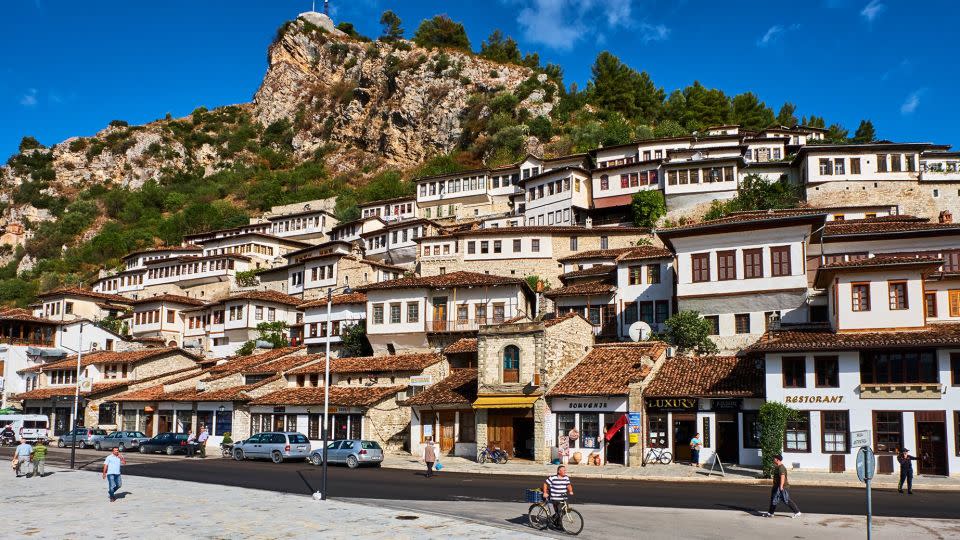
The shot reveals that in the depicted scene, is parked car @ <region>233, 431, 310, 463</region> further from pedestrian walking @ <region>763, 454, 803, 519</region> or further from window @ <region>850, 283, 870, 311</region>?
window @ <region>850, 283, 870, 311</region>

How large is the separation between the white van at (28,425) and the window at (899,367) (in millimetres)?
57127

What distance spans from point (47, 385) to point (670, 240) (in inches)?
2312

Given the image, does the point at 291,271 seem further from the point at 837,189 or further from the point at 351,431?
the point at 837,189

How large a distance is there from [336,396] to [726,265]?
83.3ft

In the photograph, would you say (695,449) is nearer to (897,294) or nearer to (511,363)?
(511,363)

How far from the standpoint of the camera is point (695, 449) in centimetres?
3706

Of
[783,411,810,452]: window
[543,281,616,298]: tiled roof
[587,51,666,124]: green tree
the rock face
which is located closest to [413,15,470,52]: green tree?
the rock face

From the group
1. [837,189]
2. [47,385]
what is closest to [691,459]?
[837,189]

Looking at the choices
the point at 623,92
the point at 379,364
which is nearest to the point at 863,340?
the point at 379,364

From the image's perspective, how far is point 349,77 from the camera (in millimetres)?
164750

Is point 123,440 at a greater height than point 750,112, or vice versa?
point 750,112

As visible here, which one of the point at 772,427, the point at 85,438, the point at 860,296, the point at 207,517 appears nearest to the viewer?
the point at 207,517

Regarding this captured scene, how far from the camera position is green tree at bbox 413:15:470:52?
15400 centimetres

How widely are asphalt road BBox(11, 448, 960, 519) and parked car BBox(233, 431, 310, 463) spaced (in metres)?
2.74
